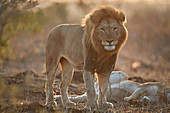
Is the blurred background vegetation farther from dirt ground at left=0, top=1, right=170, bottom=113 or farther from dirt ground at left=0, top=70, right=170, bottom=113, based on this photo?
dirt ground at left=0, top=70, right=170, bottom=113

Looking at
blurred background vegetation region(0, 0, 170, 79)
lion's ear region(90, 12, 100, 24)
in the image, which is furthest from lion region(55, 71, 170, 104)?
blurred background vegetation region(0, 0, 170, 79)

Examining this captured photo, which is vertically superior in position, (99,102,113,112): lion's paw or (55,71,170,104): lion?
(99,102,113,112): lion's paw

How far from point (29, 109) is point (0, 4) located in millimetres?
2068

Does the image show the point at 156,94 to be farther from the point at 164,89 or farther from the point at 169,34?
the point at 169,34

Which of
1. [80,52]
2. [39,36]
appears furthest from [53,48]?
[39,36]

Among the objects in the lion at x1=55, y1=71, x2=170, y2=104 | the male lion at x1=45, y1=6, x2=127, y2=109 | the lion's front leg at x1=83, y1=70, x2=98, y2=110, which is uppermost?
the male lion at x1=45, y1=6, x2=127, y2=109

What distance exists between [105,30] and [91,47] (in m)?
0.41

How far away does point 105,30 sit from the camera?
16.0 feet

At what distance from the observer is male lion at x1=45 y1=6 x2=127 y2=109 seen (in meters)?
4.92

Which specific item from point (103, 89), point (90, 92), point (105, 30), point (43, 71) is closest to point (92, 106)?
point (90, 92)

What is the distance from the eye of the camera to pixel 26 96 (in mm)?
6184

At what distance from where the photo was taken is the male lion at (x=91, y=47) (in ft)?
16.1

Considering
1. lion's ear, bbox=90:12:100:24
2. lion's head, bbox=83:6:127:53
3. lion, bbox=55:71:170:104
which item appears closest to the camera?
lion's head, bbox=83:6:127:53

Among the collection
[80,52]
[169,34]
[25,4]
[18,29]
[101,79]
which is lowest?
[169,34]
